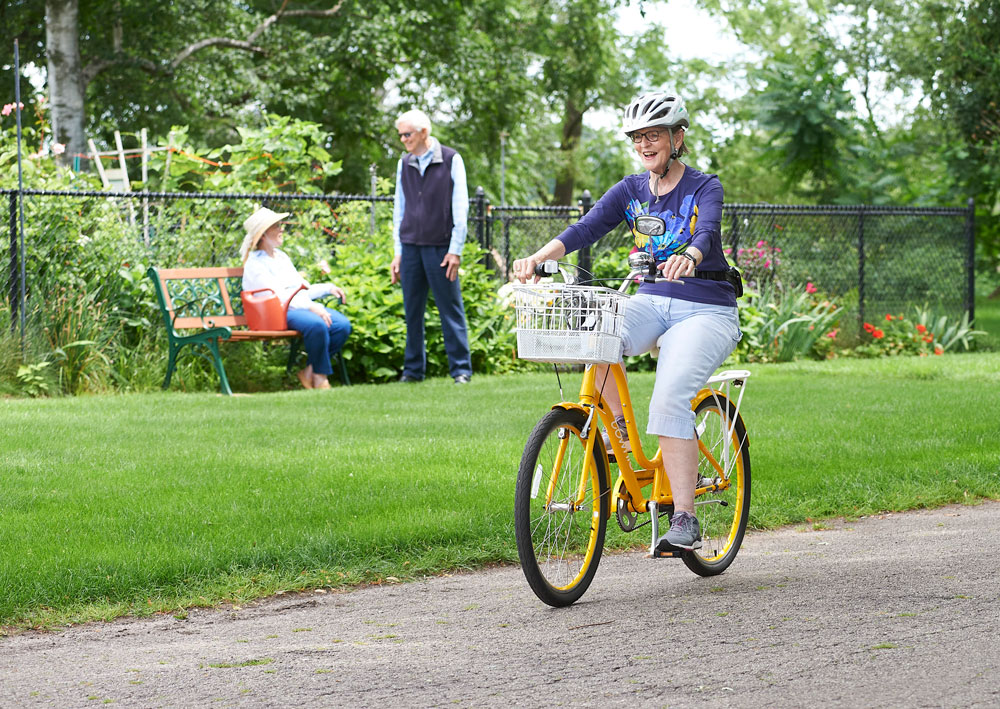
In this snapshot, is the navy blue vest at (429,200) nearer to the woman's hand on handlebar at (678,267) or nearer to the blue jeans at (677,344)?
the blue jeans at (677,344)

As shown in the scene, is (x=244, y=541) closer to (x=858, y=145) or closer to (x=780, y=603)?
(x=780, y=603)

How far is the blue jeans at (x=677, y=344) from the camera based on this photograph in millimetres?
4672

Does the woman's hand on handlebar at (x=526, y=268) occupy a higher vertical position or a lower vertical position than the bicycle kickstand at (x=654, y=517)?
higher

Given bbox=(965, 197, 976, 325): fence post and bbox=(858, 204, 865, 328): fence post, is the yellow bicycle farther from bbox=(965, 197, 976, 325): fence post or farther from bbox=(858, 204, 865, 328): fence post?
bbox=(965, 197, 976, 325): fence post

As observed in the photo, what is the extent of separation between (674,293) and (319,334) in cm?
653

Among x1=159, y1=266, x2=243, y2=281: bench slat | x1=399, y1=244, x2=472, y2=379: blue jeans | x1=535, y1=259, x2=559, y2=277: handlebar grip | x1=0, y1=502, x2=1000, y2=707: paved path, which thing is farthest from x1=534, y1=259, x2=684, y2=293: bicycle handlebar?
x1=159, y1=266, x2=243, y2=281: bench slat

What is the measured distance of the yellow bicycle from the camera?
175 inches

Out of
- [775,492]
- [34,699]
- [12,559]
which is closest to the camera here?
[34,699]

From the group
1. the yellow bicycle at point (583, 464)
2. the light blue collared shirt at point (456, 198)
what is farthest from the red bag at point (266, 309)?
the yellow bicycle at point (583, 464)

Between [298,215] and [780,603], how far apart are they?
9.75 meters

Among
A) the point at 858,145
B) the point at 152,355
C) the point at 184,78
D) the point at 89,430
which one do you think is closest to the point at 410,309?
the point at 152,355

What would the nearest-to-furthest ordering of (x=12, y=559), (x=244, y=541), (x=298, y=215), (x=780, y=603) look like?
(x=780, y=603) → (x=12, y=559) → (x=244, y=541) → (x=298, y=215)

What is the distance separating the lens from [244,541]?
543cm

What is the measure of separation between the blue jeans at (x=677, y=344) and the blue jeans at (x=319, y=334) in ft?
21.2
